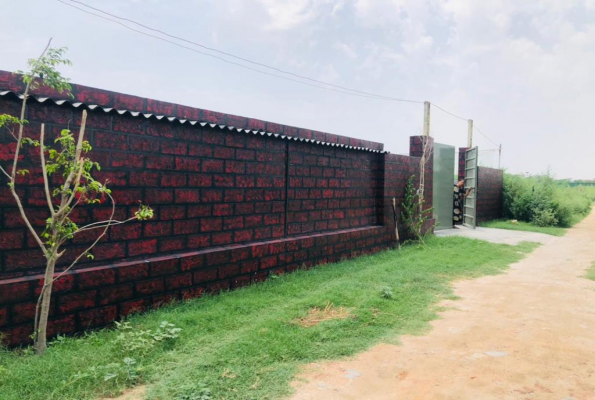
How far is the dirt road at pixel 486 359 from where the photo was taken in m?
2.48

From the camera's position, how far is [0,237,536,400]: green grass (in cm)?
241

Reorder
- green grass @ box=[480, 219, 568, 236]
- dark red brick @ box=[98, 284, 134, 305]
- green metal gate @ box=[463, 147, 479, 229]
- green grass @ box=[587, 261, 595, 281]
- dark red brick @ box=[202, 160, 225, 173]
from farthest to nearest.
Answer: green grass @ box=[480, 219, 568, 236]
green metal gate @ box=[463, 147, 479, 229]
green grass @ box=[587, 261, 595, 281]
dark red brick @ box=[202, 160, 225, 173]
dark red brick @ box=[98, 284, 134, 305]

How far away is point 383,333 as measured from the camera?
342cm

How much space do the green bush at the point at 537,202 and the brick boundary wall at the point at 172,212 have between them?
34.1ft

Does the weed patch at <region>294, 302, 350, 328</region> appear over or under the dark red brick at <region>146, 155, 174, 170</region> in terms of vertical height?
under

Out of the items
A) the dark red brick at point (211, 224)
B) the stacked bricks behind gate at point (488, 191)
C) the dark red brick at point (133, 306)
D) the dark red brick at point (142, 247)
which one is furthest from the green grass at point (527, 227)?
the dark red brick at point (133, 306)

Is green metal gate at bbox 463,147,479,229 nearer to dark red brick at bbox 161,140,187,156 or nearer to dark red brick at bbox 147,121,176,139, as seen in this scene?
dark red brick at bbox 161,140,187,156

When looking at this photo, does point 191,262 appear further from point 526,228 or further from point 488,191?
point 488,191

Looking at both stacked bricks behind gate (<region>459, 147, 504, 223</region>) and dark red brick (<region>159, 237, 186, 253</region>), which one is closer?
dark red brick (<region>159, 237, 186, 253</region>)

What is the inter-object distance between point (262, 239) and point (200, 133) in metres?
1.55

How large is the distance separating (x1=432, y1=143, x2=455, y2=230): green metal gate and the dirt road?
18.3ft

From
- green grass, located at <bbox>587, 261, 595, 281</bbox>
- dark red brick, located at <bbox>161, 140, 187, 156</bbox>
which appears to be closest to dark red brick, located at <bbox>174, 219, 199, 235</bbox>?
dark red brick, located at <bbox>161, 140, 187, 156</bbox>

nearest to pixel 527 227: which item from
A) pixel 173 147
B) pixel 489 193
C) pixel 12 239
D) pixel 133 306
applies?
pixel 489 193

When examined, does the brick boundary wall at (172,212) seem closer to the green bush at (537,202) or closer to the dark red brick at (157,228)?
the dark red brick at (157,228)
